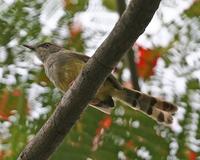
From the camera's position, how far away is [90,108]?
146 inches

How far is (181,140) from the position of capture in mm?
3463

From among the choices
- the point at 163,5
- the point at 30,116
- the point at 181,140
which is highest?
the point at 163,5

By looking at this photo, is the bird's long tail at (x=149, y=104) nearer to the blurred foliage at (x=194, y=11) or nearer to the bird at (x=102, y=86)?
the bird at (x=102, y=86)

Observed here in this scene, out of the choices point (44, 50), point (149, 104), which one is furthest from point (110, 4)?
point (149, 104)

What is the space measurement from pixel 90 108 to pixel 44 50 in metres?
0.73

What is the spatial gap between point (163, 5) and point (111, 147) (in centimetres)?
95

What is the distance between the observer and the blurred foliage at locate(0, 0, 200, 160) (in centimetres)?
336

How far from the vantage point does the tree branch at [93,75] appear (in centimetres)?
229

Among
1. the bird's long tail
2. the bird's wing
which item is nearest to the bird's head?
the bird's wing

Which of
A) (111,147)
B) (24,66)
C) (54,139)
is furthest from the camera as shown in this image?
(24,66)

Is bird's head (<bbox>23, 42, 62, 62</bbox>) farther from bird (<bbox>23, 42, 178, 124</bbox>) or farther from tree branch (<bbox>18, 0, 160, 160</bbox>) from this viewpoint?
tree branch (<bbox>18, 0, 160, 160</bbox>)

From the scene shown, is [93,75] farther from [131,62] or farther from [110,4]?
[110,4]

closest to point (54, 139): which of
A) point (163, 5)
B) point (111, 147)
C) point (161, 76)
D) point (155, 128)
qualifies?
point (111, 147)

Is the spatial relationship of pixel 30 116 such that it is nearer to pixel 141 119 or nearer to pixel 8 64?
pixel 8 64
